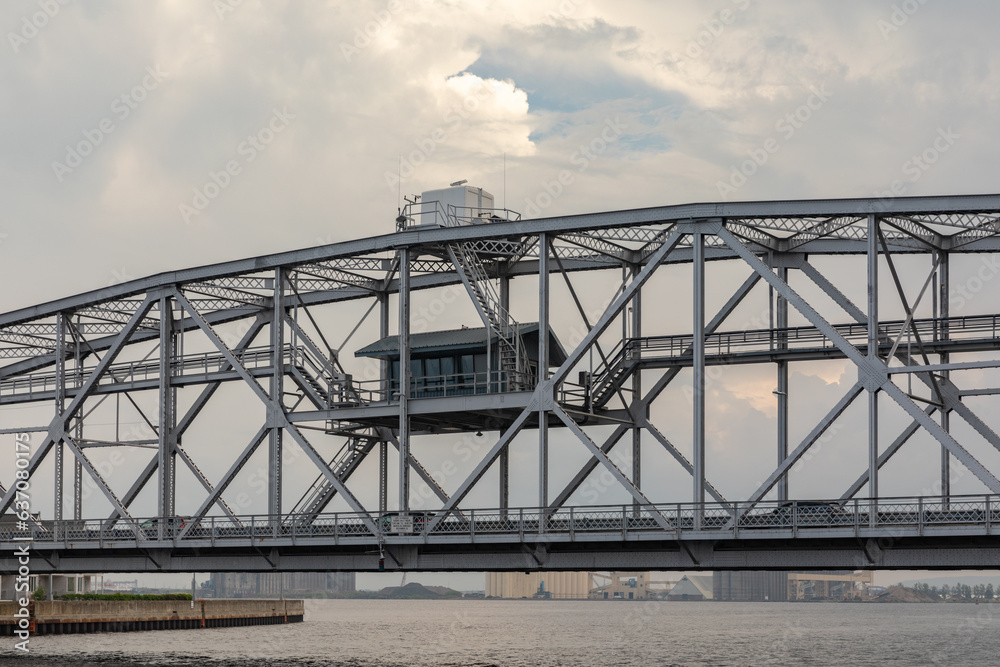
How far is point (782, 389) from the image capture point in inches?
2004

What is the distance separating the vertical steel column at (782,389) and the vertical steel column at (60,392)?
33.7m

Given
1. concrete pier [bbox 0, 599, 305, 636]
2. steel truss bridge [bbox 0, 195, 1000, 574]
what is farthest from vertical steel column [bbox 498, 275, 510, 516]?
concrete pier [bbox 0, 599, 305, 636]

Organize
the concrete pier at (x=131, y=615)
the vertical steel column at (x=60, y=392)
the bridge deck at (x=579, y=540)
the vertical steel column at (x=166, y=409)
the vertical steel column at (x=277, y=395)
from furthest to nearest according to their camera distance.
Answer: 1. the concrete pier at (x=131, y=615)
2. the vertical steel column at (x=60, y=392)
3. the vertical steel column at (x=166, y=409)
4. the vertical steel column at (x=277, y=395)
5. the bridge deck at (x=579, y=540)

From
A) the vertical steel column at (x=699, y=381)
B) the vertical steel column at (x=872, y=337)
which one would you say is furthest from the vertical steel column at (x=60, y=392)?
the vertical steel column at (x=872, y=337)

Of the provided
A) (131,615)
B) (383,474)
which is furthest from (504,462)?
(131,615)

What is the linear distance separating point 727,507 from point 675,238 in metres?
10.0

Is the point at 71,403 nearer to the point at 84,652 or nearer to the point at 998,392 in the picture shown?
the point at 84,652

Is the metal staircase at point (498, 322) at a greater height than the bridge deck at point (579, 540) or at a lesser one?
greater

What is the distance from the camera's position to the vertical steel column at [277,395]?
173ft

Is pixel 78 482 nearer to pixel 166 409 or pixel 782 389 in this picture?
pixel 166 409

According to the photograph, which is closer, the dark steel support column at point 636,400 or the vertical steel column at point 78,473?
the dark steel support column at point 636,400

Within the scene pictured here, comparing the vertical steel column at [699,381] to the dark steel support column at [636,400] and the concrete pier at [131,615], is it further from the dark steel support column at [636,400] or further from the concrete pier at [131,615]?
the concrete pier at [131,615]

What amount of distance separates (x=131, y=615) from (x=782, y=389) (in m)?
69.7

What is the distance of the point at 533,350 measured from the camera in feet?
177
